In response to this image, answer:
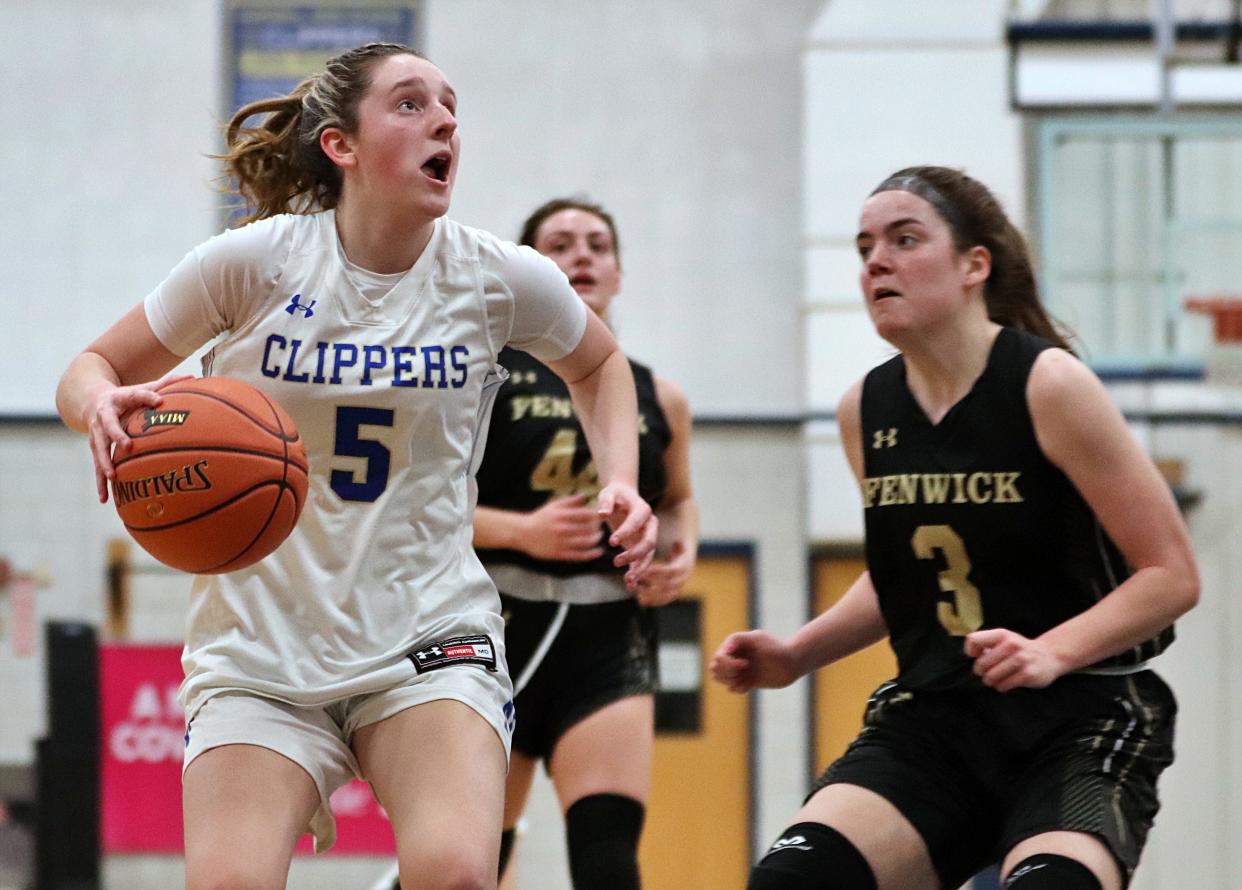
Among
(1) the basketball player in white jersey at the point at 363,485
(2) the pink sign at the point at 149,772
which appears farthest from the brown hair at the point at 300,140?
(2) the pink sign at the point at 149,772

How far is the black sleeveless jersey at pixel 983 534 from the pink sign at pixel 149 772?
238 inches

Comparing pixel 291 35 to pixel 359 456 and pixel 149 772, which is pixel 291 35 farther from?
pixel 359 456

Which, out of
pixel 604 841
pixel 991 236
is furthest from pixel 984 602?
pixel 604 841

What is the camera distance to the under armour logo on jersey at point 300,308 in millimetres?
2555

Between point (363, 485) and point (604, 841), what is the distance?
3.85 ft

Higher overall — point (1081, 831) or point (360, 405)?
point (360, 405)

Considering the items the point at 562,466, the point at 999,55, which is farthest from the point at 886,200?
the point at 999,55

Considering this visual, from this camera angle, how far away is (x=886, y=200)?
2.77m

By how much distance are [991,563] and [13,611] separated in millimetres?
7148

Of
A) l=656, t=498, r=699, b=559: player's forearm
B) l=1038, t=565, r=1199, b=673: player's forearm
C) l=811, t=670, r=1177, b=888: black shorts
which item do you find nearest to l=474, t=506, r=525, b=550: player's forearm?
l=656, t=498, r=699, b=559: player's forearm

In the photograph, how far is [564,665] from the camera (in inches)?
143

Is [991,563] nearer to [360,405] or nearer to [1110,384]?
[360,405]

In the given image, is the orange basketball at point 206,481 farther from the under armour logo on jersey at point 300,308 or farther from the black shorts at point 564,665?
the black shorts at point 564,665

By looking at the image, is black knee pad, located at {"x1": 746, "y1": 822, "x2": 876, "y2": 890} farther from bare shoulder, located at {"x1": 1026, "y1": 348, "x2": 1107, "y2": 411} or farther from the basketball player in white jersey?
bare shoulder, located at {"x1": 1026, "y1": 348, "x2": 1107, "y2": 411}
